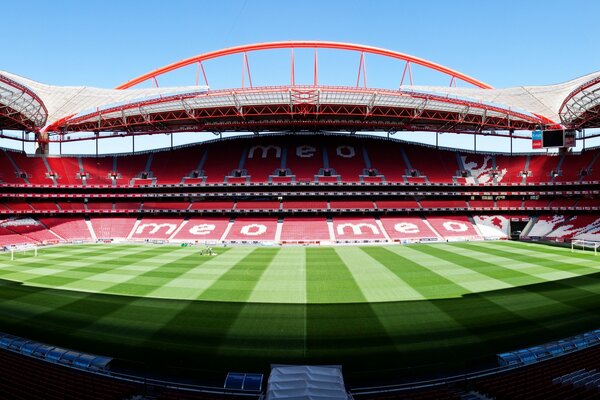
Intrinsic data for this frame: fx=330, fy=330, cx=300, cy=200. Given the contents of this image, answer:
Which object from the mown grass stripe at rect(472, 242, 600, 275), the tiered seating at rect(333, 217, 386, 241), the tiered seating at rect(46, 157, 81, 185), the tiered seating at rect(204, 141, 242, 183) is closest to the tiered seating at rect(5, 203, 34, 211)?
the tiered seating at rect(46, 157, 81, 185)

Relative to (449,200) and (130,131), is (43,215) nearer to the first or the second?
(130,131)

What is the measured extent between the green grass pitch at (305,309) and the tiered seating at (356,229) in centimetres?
1247

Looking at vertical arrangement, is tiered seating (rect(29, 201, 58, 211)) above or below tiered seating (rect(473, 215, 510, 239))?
above

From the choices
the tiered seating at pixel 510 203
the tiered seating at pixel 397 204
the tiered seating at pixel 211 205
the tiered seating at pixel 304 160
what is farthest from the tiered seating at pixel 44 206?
the tiered seating at pixel 510 203

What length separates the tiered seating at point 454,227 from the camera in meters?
42.1

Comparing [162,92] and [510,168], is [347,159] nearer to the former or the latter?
[510,168]

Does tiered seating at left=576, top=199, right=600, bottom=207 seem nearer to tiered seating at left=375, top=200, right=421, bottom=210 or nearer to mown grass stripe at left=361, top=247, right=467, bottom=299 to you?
tiered seating at left=375, top=200, right=421, bottom=210

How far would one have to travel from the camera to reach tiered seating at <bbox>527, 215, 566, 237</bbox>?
42.8 metres

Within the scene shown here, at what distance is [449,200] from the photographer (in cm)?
4894

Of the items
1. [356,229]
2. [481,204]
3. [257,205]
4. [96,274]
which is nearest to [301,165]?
[257,205]

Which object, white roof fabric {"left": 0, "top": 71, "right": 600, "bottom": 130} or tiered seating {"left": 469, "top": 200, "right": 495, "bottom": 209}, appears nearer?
white roof fabric {"left": 0, "top": 71, "right": 600, "bottom": 130}

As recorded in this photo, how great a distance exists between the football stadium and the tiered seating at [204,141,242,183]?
36cm

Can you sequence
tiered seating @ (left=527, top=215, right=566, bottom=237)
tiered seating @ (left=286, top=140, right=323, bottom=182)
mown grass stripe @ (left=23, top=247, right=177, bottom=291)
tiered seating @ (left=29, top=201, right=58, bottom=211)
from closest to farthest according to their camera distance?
1. mown grass stripe @ (left=23, top=247, right=177, bottom=291)
2. tiered seating @ (left=527, top=215, right=566, bottom=237)
3. tiered seating @ (left=29, top=201, right=58, bottom=211)
4. tiered seating @ (left=286, top=140, right=323, bottom=182)

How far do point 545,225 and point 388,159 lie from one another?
22.6 m
